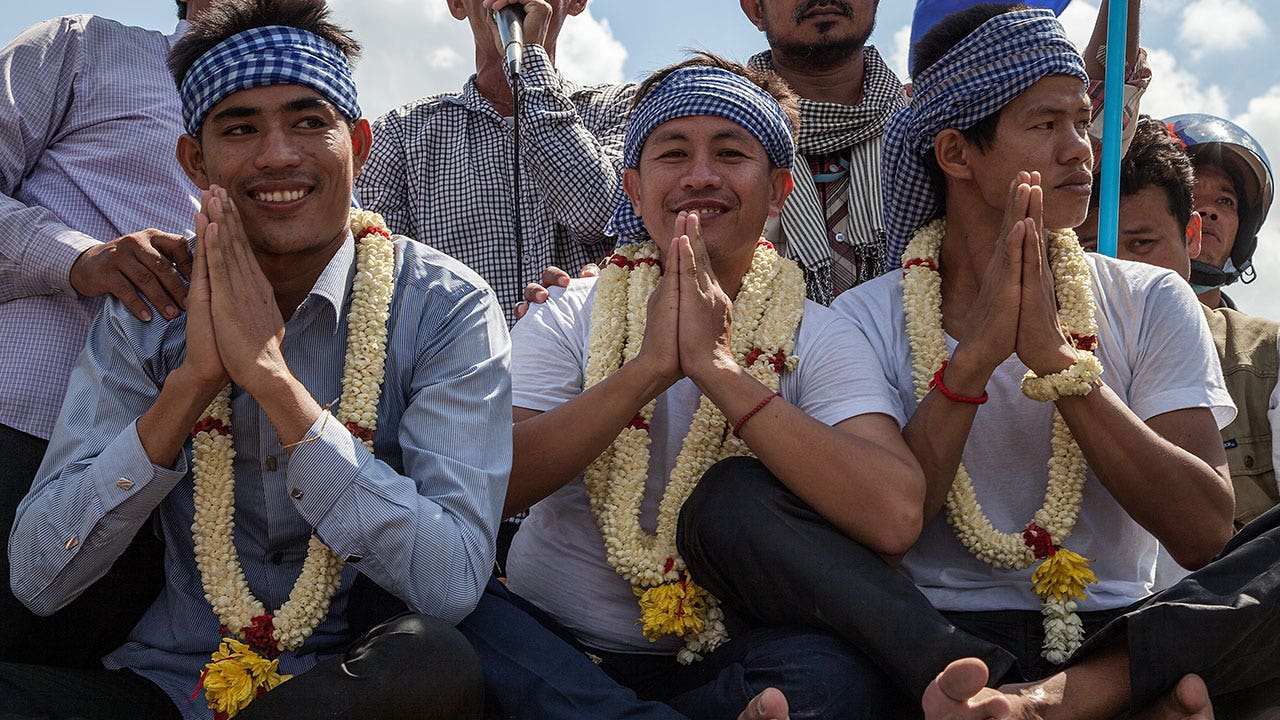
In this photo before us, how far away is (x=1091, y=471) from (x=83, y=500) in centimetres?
287

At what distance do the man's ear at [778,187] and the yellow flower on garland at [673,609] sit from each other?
133 centimetres

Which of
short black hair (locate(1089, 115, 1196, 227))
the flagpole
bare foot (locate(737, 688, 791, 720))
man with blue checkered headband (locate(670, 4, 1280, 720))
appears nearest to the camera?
bare foot (locate(737, 688, 791, 720))

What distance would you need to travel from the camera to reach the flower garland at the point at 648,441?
3695mm

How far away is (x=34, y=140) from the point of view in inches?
165

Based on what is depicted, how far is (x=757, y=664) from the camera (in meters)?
3.32

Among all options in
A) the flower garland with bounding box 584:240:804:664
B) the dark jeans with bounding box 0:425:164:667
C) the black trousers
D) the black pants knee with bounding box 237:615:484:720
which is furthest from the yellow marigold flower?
the dark jeans with bounding box 0:425:164:667

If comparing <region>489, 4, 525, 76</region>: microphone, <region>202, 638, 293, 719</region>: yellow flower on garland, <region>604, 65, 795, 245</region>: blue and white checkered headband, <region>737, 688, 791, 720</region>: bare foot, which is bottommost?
<region>202, 638, 293, 719</region>: yellow flower on garland

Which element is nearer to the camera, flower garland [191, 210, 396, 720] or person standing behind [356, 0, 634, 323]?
flower garland [191, 210, 396, 720]

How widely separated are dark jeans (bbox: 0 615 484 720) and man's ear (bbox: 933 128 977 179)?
2.29m

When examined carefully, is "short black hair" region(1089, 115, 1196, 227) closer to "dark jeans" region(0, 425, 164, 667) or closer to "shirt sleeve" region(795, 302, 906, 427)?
"shirt sleeve" region(795, 302, 906, 427)

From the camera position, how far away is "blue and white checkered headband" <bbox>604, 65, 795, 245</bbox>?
4133 millimetres

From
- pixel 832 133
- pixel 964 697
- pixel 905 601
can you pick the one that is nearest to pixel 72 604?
pixel 905 601

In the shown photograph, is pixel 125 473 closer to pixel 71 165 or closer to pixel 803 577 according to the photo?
pixel 71 165

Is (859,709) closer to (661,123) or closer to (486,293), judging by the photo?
(486,293)
